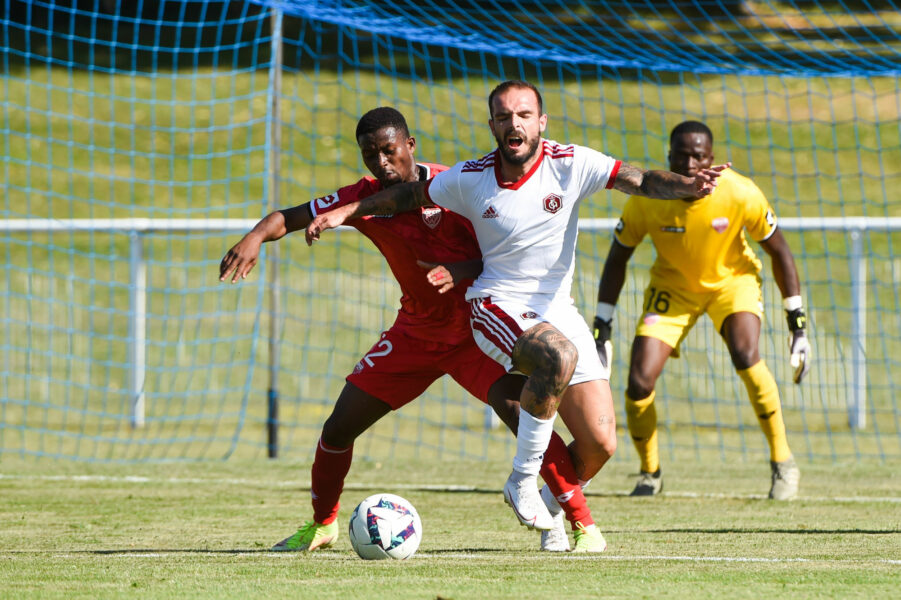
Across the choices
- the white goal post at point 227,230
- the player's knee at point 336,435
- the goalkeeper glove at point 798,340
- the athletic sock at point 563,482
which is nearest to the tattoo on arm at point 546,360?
the athletic sock at point 563,482

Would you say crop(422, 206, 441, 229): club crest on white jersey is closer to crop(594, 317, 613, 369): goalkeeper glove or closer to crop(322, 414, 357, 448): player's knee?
crop(322, 414, 357, 448): player's knee

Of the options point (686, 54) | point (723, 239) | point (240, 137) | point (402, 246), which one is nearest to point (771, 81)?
point (240, 137)

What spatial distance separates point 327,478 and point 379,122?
5.46 feet

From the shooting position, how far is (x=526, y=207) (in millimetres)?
5359

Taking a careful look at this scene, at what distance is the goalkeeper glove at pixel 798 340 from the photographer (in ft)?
24.1

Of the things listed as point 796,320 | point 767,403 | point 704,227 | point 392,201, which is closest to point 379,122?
point 392,201

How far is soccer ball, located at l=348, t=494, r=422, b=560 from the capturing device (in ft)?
17.2

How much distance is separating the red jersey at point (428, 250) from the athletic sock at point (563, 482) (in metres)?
0.67

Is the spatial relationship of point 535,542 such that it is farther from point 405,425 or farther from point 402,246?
point 405,425

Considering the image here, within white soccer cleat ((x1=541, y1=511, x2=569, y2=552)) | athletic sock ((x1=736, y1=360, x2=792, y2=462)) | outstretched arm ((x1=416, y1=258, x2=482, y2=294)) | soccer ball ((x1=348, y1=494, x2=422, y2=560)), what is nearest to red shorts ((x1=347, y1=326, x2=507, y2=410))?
outstretched arm ((x1=416, y1=258, x2=482, y2=294))

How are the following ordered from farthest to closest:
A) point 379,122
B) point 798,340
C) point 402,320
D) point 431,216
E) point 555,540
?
point 798,340, point 402,320, point 431,216, point 379,122, point 555,540

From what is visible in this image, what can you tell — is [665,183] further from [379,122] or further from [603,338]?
[603,338]

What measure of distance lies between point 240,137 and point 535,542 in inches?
714

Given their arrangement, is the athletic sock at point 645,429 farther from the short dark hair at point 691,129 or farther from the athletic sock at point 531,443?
the athletic sock at point 531,443
